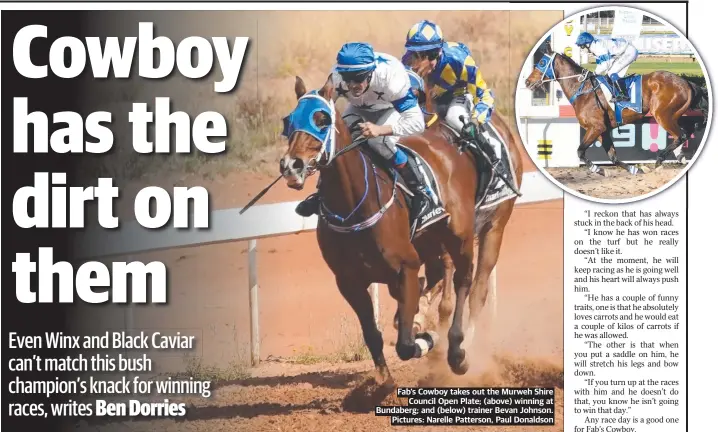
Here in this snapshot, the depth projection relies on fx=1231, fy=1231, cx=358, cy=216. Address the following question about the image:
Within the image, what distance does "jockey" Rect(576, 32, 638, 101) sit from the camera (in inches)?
326

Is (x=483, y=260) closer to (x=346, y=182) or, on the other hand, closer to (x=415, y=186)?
(x=415, y=186)

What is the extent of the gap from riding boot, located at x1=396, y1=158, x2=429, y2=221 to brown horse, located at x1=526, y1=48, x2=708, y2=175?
1.01m

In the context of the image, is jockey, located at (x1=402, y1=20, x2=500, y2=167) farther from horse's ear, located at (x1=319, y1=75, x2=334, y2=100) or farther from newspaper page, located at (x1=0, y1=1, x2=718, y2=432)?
horse's ear, located at (x1=319, y1=75, x2=334, y2=100)

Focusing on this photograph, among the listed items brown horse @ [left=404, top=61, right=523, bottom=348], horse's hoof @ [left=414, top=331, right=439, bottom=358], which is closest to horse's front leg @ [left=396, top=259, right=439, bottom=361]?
horse's hoof @ [left=414, top=331, right=439, bottom=358]

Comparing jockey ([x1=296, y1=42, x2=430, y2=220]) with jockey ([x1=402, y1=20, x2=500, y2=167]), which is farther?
jockey ([x1=402, y1=20, x2=500, y2=167])

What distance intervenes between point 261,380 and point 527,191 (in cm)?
220

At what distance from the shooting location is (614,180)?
8.34 metres

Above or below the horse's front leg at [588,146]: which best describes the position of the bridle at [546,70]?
above

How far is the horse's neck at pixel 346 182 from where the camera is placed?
771cm

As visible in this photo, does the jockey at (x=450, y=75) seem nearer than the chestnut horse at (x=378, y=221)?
No

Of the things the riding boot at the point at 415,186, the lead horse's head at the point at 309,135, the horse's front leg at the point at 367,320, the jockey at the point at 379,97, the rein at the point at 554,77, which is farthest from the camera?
the rein at the point at 554,77

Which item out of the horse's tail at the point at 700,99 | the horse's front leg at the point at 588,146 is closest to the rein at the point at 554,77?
the horse's front leg at the point at 588,146

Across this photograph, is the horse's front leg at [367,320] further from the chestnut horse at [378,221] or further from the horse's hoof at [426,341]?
the horse's hoof at [426,341]

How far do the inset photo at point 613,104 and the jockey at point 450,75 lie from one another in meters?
0.29
